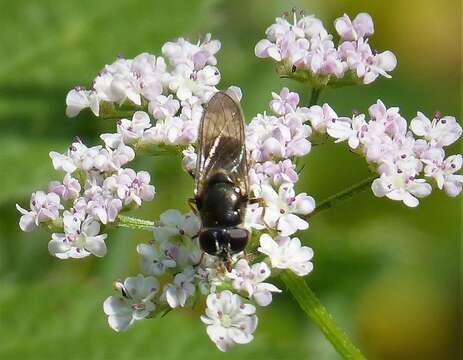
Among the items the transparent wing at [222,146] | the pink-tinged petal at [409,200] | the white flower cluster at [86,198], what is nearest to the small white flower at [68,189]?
the white flower cluster at [86,198]

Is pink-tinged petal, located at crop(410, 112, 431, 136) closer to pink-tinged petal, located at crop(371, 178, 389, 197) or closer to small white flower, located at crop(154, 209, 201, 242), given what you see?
pink-tinged petal, located at crop(371, 178, 389, 197)

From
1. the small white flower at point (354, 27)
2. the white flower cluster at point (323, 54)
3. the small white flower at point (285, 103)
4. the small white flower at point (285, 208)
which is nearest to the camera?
the small white flower at point (285, 208)

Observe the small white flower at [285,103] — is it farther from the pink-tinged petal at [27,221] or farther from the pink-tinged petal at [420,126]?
the pink-tinged petal at [27,221]

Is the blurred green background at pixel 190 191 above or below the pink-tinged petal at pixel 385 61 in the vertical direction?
below

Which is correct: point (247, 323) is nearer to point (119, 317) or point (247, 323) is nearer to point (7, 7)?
point (119, 317)

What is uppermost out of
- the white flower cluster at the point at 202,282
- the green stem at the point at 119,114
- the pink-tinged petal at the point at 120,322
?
the green stem at the point at 119,114

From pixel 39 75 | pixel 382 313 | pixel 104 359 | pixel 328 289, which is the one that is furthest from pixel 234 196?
pixel 382 313

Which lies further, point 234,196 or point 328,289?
point 328,289
